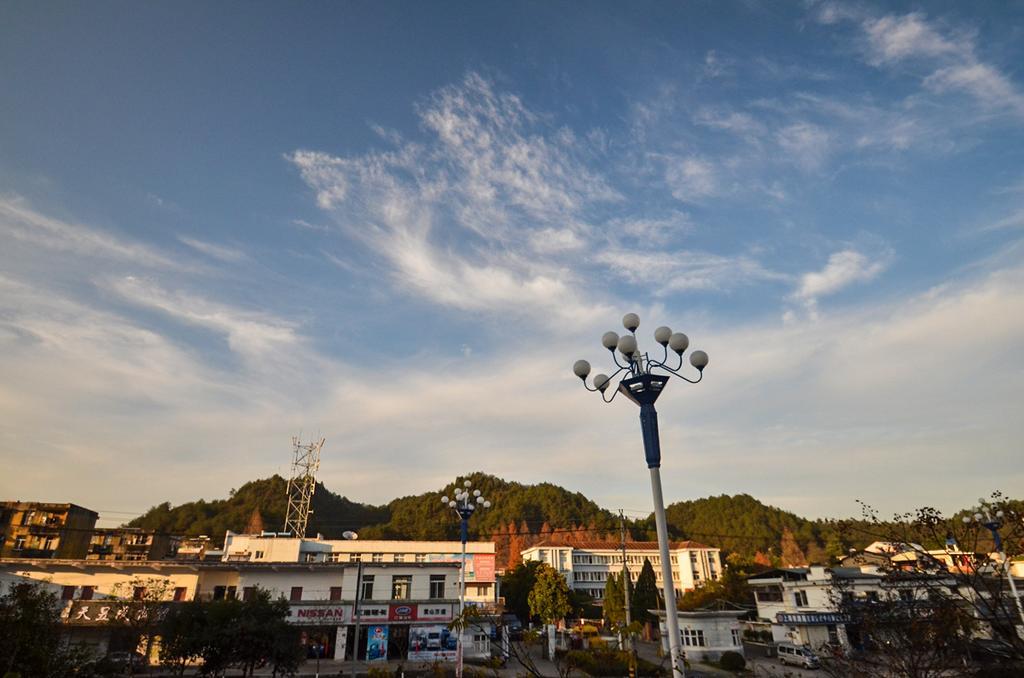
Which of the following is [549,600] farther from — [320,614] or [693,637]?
[320,614]

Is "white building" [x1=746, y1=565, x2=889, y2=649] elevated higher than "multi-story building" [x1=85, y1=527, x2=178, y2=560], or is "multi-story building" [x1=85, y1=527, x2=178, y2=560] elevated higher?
"multi-story building" [x1=85, y1=527, x2=178, y2=560]

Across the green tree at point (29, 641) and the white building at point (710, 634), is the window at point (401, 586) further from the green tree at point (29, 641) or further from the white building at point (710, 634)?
the green tree at point (29, 641)

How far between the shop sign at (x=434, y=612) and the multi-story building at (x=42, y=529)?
3742 centimetres

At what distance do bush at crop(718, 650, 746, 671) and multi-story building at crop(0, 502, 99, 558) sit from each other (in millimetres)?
58191

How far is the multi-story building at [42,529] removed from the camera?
52031mm

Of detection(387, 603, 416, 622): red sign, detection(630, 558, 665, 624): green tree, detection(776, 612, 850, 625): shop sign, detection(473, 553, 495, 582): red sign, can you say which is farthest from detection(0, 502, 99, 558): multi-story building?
detection(776, 612, 850, 625): shop sign

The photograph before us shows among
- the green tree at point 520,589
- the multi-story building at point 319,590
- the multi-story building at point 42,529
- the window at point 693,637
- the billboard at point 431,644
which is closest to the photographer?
the billboard at point 431,644

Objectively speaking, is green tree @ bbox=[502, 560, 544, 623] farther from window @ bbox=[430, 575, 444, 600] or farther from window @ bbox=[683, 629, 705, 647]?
window @ bbox=[683, 629, 705, 647]

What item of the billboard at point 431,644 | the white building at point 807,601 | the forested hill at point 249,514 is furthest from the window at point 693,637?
the forested hill at point 249,514

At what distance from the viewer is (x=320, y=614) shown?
39812mm

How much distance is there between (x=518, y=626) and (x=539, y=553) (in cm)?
3188

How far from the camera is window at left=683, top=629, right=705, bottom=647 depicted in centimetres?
4051

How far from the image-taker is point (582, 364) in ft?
37.8

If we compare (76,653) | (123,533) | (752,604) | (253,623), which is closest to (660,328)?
(76,653)
